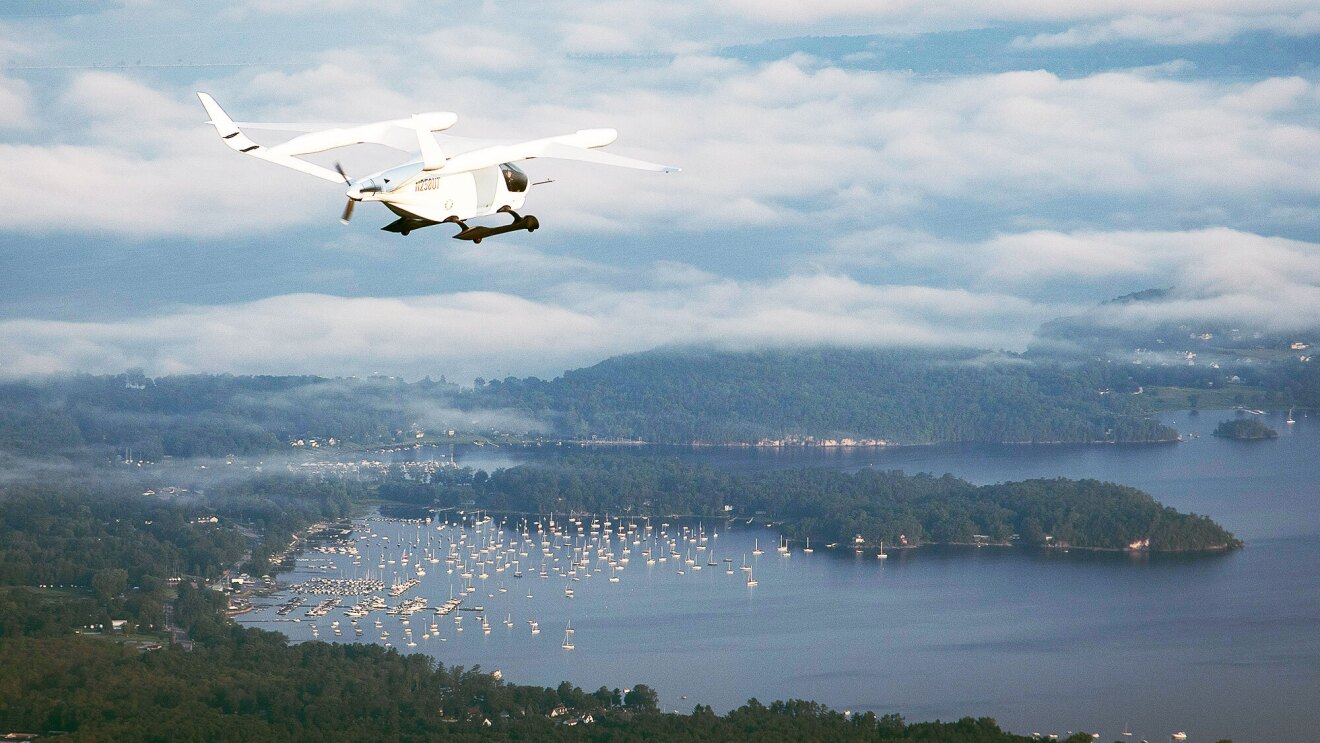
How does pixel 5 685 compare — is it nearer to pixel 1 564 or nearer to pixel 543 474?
pixel 1 564

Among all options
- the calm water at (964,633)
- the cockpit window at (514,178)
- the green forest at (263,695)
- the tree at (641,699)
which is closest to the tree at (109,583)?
the green forest at (263,695)

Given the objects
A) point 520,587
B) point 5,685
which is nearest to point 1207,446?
point 520,587

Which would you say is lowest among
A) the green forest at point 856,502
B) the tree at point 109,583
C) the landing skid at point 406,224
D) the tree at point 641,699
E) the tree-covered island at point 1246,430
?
the tree at point 641,699

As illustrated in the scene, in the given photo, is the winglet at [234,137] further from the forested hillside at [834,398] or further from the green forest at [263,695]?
the forested hillside at [834,398]

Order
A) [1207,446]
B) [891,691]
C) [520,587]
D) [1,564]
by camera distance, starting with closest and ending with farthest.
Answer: [891,691] → [1,564] → [520,587] → [1207,446]

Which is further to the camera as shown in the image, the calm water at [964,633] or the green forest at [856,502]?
the green forest at [856,502]

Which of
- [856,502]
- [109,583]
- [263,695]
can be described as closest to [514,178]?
[263,695]

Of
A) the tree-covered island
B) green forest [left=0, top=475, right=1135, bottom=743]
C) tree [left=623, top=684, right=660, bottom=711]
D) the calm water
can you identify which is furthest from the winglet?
the tree-covered island
